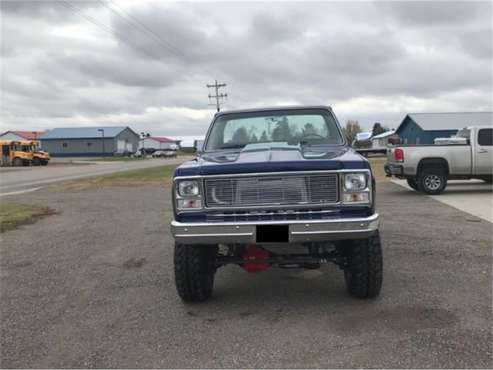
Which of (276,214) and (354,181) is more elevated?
(354,181)

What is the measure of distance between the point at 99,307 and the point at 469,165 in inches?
455

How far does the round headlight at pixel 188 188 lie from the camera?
4105 millimetres

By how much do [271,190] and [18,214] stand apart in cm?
887

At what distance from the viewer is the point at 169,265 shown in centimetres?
611

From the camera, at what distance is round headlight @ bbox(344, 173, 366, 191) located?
3980 mm

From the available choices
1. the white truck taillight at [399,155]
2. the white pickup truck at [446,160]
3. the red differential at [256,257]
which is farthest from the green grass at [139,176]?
the red differential at [256,257]

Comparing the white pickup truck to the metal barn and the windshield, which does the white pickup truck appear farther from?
the metal barn

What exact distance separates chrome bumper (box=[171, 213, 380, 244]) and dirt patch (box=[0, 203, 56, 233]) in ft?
20.9

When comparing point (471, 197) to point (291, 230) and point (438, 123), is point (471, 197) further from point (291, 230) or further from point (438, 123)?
point (438, 123)

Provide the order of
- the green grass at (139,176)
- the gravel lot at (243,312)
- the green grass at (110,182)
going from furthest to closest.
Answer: the green grass at (139,176), the green grass at (110,182), the gravel lot at (243,312)

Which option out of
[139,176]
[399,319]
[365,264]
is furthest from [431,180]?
[139,176]

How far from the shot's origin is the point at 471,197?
40.9ft

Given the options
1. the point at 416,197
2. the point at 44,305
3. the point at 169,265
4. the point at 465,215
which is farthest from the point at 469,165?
the point at 44,305

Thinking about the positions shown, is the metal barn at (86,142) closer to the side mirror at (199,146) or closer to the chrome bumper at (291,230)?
the side mirror at (199,146)
